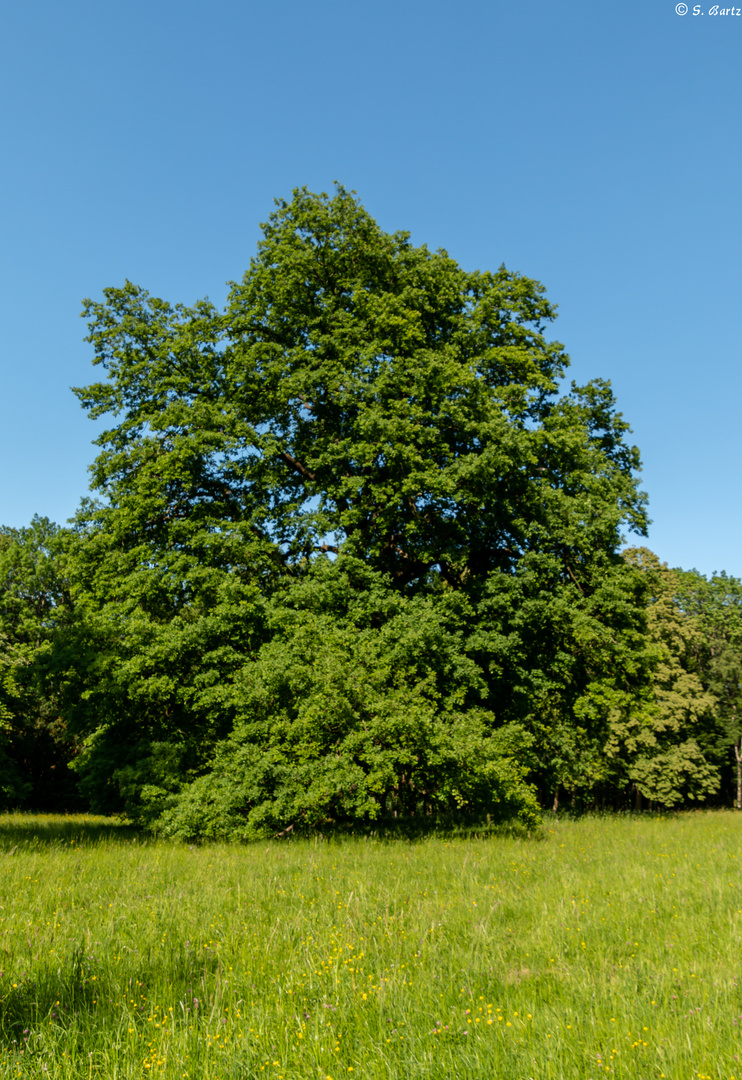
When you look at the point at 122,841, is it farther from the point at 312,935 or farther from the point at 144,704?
the point at 312,935

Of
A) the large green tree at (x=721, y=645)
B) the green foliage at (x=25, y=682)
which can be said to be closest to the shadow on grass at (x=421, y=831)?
the green foliage at (x=25, y=682)

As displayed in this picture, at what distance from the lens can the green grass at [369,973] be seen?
3834 millimetres

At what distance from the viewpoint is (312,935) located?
611 cm

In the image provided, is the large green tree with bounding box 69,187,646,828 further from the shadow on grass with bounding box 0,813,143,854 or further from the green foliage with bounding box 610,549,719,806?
the green foliage with bounding box 610,549,719,806

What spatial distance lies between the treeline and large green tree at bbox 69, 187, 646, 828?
0.08 metres

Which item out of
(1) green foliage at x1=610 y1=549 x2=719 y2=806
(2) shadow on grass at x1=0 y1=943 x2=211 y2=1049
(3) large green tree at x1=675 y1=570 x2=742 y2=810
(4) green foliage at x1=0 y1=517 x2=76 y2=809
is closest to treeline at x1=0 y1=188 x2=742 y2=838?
(4) green foliage at x1=0 y1=517 x2=76 y2=809

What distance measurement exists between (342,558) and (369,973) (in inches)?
452

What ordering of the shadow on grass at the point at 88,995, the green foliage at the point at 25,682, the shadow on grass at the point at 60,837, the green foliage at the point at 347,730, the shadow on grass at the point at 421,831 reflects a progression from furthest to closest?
the green foliage at the point at 25,682, the shadow on grass at the point at 421,831, the green foliage at the point at 347,730, the shadow on grass at the point at 60,837, the shadow on grass at the point at 88,995

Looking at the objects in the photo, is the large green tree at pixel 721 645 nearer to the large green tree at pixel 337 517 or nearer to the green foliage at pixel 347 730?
the large green tree at pixel 337 517

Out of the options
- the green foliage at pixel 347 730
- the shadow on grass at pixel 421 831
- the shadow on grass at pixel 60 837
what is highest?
the green foliage at pixel 347 730

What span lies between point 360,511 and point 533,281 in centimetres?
970

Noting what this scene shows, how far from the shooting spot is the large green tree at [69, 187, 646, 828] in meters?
15.2

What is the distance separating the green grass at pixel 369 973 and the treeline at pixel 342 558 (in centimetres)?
425

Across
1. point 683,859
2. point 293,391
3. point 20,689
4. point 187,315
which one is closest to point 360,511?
point 293,391
